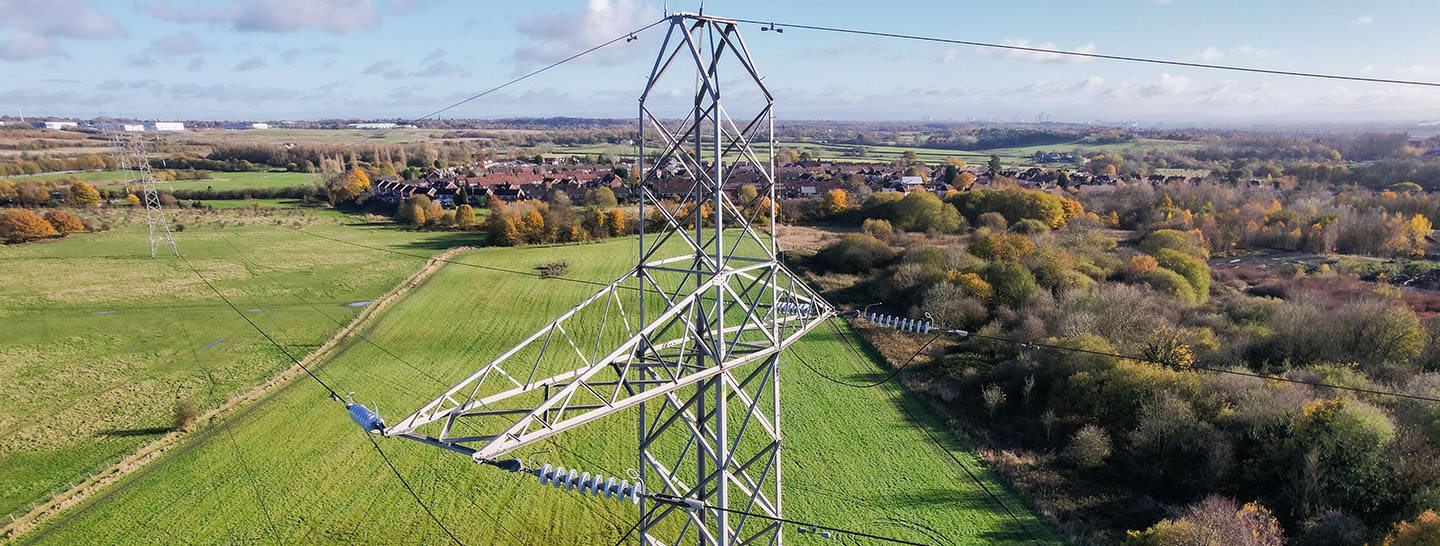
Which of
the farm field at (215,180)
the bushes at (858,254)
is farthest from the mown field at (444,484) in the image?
the farm field at (215,180)

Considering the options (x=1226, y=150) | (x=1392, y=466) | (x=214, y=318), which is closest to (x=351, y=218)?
(x=214, y=318)

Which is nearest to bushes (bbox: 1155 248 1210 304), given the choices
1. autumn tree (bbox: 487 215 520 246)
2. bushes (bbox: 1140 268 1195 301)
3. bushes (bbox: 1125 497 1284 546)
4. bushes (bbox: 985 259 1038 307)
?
bushes (bbox: 1140 268 1195 301)

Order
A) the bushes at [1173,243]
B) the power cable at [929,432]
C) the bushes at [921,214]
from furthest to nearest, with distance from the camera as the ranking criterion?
the bushes at [921,214]
the bushes at [1173,243]
the power cable at [929,432]

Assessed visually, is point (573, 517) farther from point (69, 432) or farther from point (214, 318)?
point (214, 318)

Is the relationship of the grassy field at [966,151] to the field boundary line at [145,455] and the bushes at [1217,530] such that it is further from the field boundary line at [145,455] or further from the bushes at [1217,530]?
the bushes at [1217,530]

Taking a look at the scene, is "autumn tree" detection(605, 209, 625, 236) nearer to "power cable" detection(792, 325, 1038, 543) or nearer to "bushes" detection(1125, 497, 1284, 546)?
"power cable" detection(792, 325, 1038, 543)

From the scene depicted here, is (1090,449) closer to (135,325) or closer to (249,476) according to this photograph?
(249,476)
